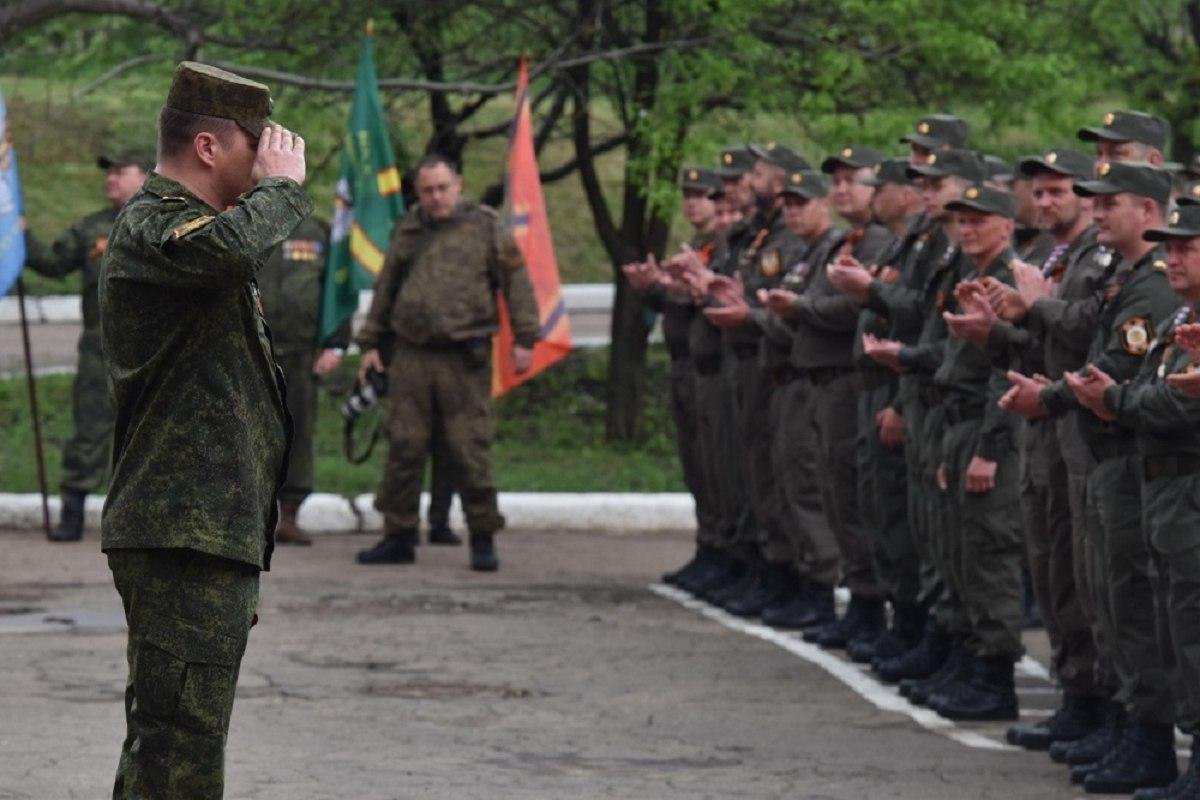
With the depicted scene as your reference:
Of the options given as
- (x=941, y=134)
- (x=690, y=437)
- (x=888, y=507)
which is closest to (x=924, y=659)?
(x=888, y=507)

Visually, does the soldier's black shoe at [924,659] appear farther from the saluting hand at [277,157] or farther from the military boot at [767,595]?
the saluting hand at [277,157]

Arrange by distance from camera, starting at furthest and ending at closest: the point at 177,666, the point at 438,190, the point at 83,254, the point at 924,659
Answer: the point at 83,254, the point at 438,190, the point at 924,659, the point at 177,666

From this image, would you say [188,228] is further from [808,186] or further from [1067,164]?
[808,186]

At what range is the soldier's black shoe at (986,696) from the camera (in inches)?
413

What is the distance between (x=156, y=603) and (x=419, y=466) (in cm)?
1015

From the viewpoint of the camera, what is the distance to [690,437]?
52.1 feet

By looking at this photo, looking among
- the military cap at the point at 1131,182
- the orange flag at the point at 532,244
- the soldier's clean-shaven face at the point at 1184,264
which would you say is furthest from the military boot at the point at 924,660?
the orange flag at the point at 532,244

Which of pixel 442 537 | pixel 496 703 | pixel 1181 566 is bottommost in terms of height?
pixel 442 537

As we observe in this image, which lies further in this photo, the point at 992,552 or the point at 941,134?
the point at 941,134

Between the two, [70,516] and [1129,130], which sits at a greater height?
[1129,130]

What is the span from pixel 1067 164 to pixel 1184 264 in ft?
5.48

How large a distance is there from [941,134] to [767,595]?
10.8 feet

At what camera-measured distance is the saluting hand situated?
5875mm

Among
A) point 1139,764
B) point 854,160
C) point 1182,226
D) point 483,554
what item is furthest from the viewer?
point 483,554
